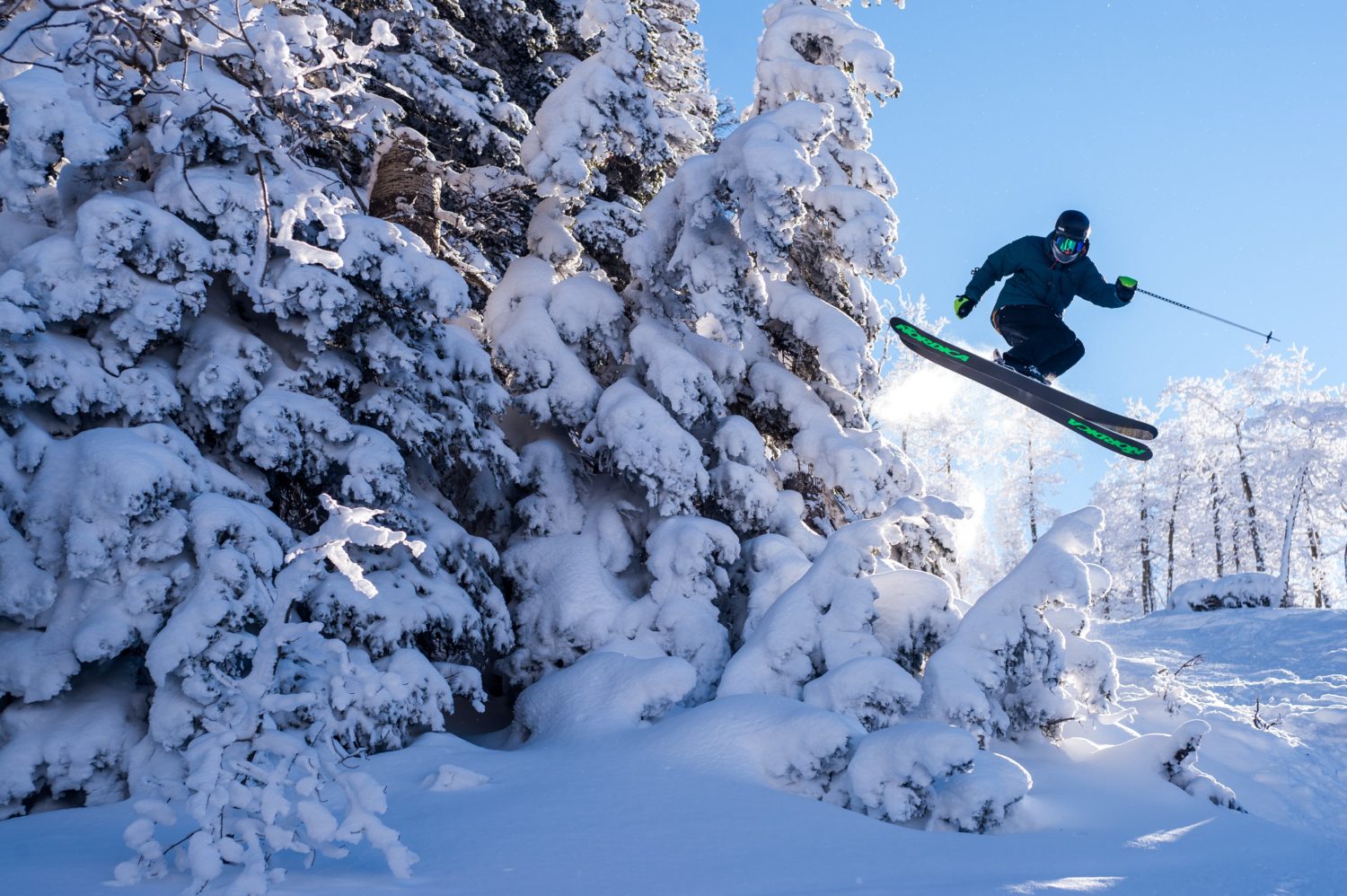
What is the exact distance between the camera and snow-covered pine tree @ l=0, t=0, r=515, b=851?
5320mm

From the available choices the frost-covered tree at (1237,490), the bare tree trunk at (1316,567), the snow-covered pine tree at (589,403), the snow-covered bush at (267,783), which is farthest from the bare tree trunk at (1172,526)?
the snow-covered bush at (267,783)

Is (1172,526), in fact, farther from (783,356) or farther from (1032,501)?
(783,356)

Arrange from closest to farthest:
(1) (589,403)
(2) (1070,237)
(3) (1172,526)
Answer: (1) (589,403) → (2) (1070,237) → (3) (1172,526)

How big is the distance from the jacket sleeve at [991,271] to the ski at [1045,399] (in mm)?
755

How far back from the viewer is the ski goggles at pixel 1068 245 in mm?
9898

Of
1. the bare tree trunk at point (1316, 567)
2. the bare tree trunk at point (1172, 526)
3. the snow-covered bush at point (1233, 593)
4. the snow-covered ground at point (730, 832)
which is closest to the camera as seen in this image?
the snow-covered ground at point (730, 832)

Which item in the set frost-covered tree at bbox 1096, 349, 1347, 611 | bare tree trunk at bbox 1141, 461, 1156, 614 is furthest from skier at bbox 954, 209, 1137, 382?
bare tree trunk at bbox 1141, 461, 1156, 614

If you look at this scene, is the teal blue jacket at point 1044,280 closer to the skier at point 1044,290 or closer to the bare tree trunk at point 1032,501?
the skier at point 1044,290

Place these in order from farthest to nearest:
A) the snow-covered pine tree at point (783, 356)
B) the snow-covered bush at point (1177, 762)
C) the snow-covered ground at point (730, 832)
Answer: the snow-covered pine tree at point (783, 356) → the snow-covered bush at point (1177, 762) → the snow-covered ground at point (730, 832)

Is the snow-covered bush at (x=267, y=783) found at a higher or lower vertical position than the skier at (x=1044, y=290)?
lower

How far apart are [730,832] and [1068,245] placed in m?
7.75

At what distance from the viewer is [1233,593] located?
2216 cm

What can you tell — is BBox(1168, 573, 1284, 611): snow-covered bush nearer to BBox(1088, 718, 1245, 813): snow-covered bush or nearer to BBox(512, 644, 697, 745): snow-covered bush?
BBox(1088, 718, 1245, 813): snow-covered bush

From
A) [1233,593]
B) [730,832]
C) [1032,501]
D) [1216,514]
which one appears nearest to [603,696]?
[730,832]
